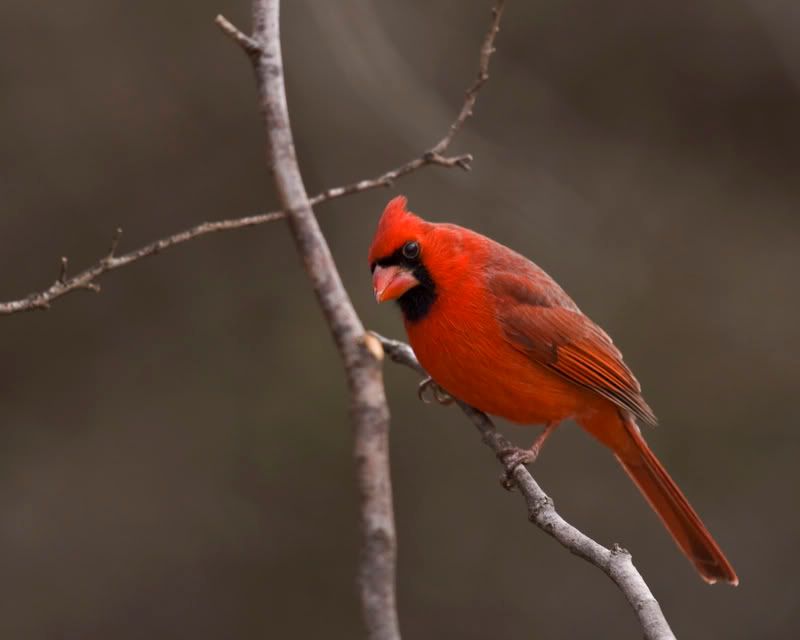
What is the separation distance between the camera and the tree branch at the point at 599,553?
270cm

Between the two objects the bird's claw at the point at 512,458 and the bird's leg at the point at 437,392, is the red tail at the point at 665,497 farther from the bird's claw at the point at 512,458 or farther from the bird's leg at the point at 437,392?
the bird's claw at the point at 512,458

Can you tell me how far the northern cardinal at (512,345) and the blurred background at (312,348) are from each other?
326 centimetres

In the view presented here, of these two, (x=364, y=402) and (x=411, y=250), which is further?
(x=411, y=250)

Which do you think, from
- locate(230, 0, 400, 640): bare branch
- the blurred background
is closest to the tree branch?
locate(230, 0, 400, 640): bare branch

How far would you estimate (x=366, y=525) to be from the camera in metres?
1.98

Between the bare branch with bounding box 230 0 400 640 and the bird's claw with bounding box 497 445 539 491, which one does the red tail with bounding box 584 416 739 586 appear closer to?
the bird's claw with bounding box 497 445 539 491

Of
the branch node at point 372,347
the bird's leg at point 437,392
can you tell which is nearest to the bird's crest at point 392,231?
the bird's leg at point 437,392

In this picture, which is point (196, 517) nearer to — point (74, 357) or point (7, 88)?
point (74, 357)

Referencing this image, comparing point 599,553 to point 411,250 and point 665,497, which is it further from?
point 665,497

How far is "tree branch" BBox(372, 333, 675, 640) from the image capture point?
2.70 metres

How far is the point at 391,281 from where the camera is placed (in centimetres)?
426

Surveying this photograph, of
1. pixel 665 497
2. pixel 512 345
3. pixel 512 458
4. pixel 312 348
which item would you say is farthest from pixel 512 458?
pixel 312 348

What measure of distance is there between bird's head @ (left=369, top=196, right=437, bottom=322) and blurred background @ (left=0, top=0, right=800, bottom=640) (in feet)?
11.7

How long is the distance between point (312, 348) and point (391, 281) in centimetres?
418
